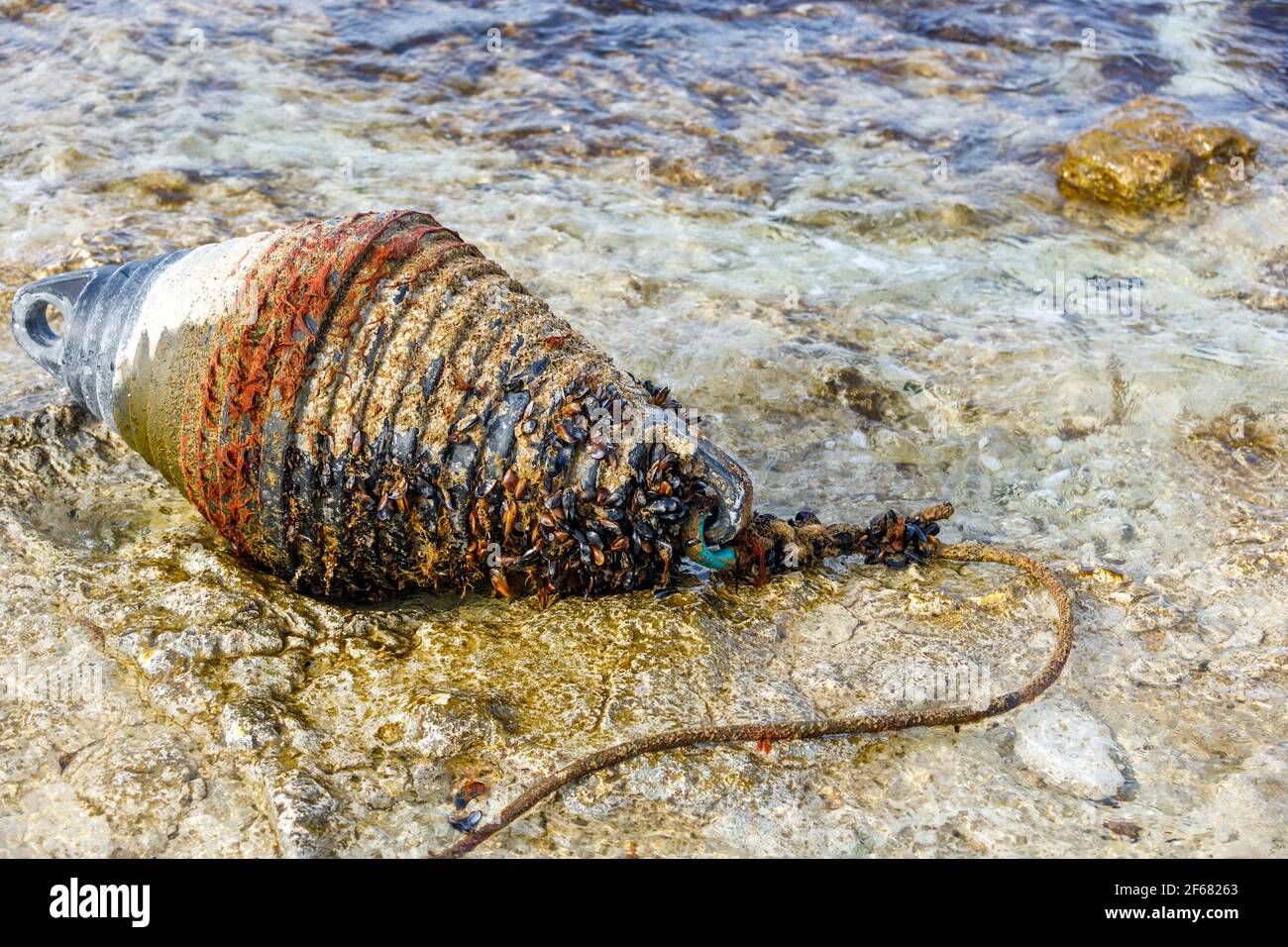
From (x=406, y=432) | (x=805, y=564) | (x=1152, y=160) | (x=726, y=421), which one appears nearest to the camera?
(x=406, y=432)

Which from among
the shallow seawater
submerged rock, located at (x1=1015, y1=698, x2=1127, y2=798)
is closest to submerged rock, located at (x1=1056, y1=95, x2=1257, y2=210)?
the shallow seawater

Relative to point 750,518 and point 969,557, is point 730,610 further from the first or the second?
point 969,557

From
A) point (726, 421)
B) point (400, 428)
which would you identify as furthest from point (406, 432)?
point (726, 421)

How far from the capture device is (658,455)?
3.72m

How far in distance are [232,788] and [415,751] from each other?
52cm

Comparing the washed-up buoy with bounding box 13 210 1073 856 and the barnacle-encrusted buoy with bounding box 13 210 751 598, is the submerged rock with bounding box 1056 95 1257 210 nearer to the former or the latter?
the washed-up buoy with bounding box 13 210 1073 856

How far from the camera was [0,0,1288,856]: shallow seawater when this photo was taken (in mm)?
3270

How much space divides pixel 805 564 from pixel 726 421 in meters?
1.28

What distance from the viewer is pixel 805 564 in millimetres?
4293

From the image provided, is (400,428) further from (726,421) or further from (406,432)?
(726,421)

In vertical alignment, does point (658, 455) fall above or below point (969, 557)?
above

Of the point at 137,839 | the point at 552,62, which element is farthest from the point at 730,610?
the point at 552,62

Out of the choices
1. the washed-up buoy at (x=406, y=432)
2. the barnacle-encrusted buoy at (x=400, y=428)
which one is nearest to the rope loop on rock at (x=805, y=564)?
the washed-up buoy at (x=406, y=432)

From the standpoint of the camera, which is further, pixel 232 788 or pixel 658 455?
pixel 658 455
